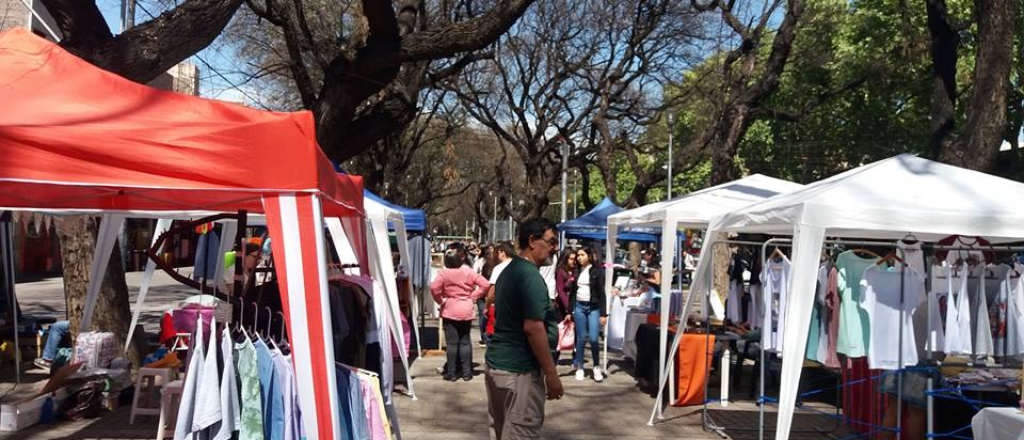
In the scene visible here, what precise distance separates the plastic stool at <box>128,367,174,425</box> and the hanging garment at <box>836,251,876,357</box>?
6019 millimetres

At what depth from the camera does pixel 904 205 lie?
6.97 meters

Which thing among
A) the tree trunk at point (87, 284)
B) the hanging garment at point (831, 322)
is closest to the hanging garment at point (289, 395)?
the hanging garment at point (831, 322)

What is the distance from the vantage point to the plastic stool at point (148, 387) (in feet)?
27.6

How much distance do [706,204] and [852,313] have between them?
12.8ft

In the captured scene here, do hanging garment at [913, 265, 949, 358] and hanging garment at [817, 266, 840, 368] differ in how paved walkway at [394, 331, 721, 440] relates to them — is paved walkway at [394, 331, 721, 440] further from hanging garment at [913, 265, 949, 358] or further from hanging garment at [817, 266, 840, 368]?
hanging garment at [913, 265, 949, 358]

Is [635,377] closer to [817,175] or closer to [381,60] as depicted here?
[381,60]

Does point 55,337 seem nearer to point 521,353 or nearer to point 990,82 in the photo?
point 521,353

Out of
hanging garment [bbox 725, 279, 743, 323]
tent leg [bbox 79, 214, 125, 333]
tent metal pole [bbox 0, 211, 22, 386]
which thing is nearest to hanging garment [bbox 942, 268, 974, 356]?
hanging garment [bbox 725, 279, 743, 323]

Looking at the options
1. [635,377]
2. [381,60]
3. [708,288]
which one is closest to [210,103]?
[381,60]

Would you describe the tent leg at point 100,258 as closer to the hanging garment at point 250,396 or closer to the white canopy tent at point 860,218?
the hanging garment at point 250,396

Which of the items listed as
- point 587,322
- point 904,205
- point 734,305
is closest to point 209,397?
point 904,205

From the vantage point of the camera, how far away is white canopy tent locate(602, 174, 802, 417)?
32.3ft

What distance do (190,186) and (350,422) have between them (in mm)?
1905

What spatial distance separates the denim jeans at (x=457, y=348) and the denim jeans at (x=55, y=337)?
15.1 feet
